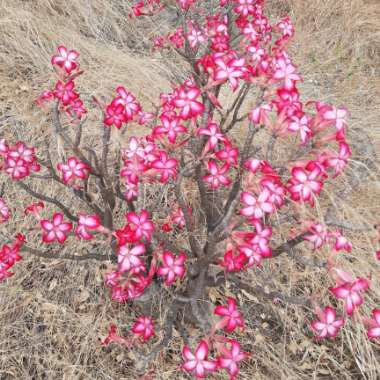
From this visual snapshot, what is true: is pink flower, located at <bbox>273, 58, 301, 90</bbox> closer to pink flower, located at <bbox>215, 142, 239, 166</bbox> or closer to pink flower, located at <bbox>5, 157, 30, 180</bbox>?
pink flower, located at <bbox>215, 142, 239, 166</bbox>

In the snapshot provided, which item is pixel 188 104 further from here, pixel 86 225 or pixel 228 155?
pixel 86 225

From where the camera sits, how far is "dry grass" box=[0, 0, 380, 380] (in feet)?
6.54

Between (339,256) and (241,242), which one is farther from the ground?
(241,242)

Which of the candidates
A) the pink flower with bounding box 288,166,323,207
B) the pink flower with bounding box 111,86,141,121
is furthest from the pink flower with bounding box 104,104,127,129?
the pink flower with bounding box 288,166,323,207

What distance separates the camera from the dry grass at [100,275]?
199cm

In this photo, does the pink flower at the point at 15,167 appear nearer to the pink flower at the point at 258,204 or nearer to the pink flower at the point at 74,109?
the pink flower at the point at 74,109

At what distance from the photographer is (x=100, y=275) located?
2.23m

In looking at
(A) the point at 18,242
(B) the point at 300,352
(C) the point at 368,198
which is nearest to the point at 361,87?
(C) the point at 368,198

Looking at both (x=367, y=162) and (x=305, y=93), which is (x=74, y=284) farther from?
(x=305, y=93)

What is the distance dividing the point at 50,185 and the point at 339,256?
1660 millimetres

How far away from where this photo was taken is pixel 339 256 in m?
2.09

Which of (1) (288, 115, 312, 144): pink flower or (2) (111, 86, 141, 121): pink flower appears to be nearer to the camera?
(1) (288, 115, 312, 144): pink flower

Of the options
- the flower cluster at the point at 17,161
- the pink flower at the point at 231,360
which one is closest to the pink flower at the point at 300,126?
the pink flower at the point at 231,360

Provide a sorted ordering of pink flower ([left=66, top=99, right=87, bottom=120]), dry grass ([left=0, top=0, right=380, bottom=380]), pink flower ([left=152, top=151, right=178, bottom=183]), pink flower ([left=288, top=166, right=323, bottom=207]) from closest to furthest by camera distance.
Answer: pink flower ([left=288, top=166, right=323, bottom=207]) → pink flower ([left=152, top=151, right=178, bottom=183]) → pink flower ([left=66, top=99, right=87, bottom=120]) → dry grass ([left=0, top=0, right=380, bottom=380])
